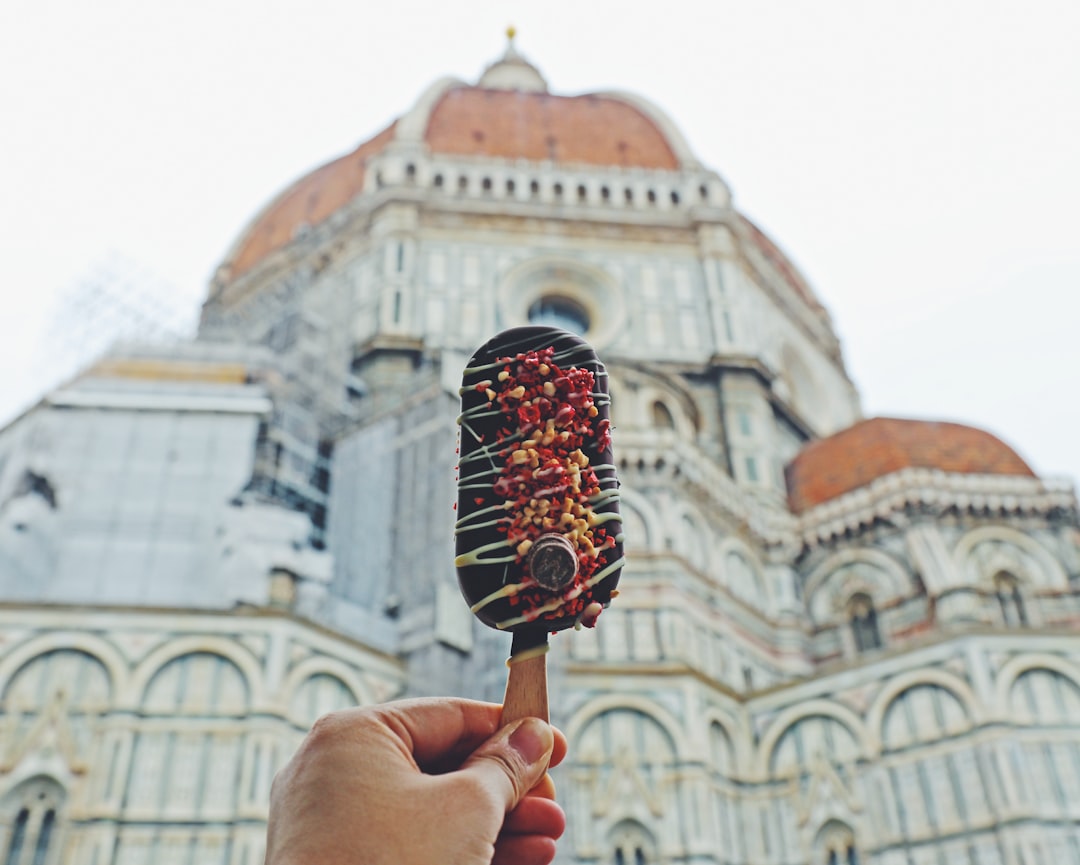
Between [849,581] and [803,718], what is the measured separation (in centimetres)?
500

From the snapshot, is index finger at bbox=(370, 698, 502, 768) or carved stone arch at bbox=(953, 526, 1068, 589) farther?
carved stone arch at bbox=(953, 526, 1068, 589)

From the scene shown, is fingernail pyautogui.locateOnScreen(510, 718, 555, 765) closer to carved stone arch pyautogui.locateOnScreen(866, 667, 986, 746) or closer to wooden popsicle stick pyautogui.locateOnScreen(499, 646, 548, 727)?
wooden popsicle stick pyautogui.locateOnScreen(499, 646, 548, 727)

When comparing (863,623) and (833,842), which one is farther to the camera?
(863,623)

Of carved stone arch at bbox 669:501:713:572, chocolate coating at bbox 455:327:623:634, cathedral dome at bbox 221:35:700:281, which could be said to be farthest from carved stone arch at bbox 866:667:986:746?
cathedral dome at bbox 221:35:700:281

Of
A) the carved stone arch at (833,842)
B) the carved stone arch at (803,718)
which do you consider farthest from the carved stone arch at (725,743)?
the carved stone arch at (833,842)

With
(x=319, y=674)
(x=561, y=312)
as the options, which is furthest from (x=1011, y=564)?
(x=319, y=674)

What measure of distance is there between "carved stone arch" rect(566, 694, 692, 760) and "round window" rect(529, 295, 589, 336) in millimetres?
12561

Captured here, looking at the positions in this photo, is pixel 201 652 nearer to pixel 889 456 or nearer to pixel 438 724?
pixel 438 724

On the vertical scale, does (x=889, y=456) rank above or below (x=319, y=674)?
above

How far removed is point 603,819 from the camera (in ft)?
59.7

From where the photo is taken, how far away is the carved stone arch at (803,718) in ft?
62.8

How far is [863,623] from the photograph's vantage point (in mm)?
23734

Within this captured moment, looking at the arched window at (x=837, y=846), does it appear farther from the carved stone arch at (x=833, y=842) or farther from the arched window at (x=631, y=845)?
the arched window at (x=631, y=845)

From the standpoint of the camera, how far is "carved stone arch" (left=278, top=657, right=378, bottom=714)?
15.8 metres
